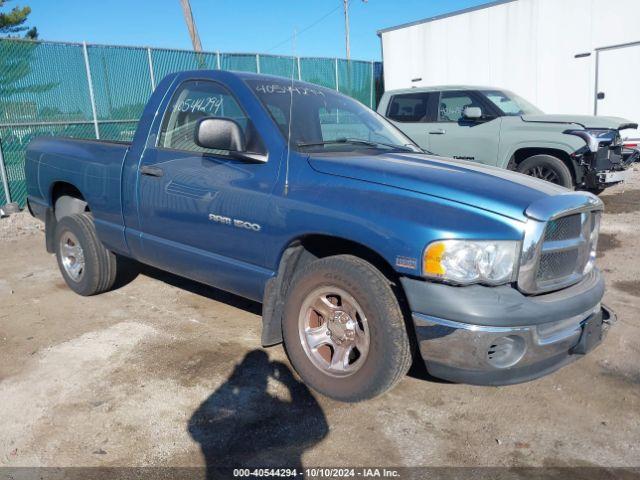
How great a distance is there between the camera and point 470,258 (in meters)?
2.65

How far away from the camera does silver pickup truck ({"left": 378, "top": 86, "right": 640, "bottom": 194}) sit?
8.15 meters

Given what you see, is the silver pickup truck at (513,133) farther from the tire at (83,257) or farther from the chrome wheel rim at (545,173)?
the tire at (83,257)

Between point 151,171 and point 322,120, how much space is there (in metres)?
1.29

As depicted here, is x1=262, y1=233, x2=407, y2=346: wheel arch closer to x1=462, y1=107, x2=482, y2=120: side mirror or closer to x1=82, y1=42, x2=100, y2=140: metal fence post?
x1=462, y1=107, x2=482, y2=120: side mirror

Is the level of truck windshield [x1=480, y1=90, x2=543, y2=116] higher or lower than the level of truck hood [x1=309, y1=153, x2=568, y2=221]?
higher

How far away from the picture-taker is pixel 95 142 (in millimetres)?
4844

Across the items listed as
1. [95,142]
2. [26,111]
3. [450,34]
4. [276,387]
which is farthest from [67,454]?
[450,34]

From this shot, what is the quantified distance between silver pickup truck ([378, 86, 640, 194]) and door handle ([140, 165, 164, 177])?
6071mm

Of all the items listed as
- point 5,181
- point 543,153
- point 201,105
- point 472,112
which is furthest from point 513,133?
point 5,181

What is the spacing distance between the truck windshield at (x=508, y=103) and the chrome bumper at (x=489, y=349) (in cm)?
695

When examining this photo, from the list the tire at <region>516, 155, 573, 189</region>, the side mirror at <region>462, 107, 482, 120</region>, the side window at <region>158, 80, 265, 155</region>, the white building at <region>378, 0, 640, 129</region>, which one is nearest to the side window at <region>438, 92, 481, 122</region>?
the side mirror at <region>462, 107, 482, 120</region>

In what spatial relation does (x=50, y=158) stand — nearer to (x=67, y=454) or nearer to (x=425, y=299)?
(x=67, y=454)

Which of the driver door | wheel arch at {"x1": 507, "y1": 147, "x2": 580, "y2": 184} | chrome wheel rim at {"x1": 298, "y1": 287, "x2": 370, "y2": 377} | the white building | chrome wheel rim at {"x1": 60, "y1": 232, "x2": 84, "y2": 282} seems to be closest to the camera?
chrome wheel rim at {"x1": 298, "y1": 287, "x2": 370, "y2": 377}

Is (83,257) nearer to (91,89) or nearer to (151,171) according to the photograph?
(151,171)
